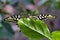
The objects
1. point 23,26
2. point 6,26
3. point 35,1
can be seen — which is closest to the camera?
point 23,26

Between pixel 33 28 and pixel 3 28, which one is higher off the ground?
pixel 33 28

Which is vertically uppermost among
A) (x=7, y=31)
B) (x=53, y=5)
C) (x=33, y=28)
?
(x=33, y=28)

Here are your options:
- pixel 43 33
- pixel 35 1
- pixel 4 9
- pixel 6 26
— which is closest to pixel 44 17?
pixel 43 33

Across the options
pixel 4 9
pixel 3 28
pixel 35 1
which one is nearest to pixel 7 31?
pixel 3 28

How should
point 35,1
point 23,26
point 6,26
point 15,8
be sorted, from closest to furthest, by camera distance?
1. point 23,26
2. point 6,26
3. point 15,8
4. point 35,1

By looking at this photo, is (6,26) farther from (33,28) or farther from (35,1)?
(33,28)

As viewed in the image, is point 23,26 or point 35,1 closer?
point 23,26
